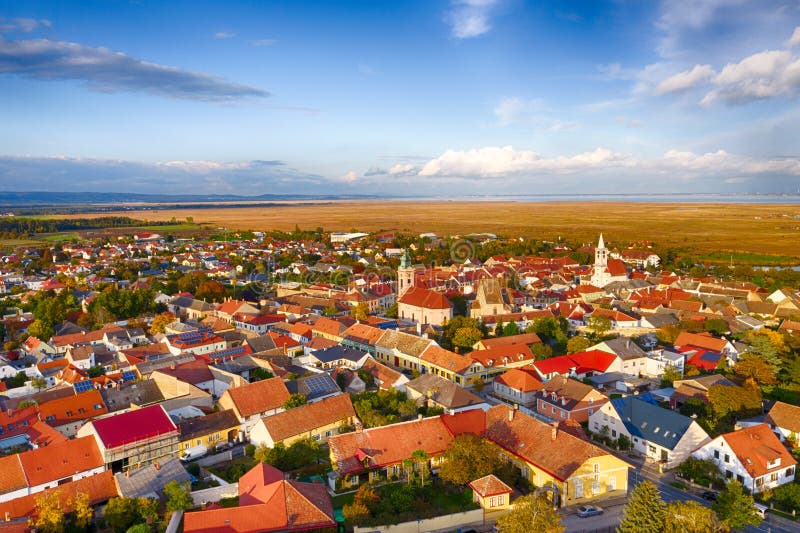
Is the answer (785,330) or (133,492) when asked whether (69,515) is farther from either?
(785,330)

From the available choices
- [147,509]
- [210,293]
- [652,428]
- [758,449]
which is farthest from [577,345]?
[210,293]

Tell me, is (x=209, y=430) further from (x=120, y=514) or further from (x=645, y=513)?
(x=645, y=513)

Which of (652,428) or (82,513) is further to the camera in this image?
(652,428)

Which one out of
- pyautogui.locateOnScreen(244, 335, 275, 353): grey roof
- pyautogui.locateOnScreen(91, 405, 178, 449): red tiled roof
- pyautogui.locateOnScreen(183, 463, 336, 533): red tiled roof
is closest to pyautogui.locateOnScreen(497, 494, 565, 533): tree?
pyautogui.locateOnScreen(183, 463, 336, 533): red tiled roof

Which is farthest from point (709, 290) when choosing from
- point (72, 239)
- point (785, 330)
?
point (72, 239)

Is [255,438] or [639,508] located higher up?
[639,508]

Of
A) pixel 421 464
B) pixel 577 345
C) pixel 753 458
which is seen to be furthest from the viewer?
pixel 577 345
